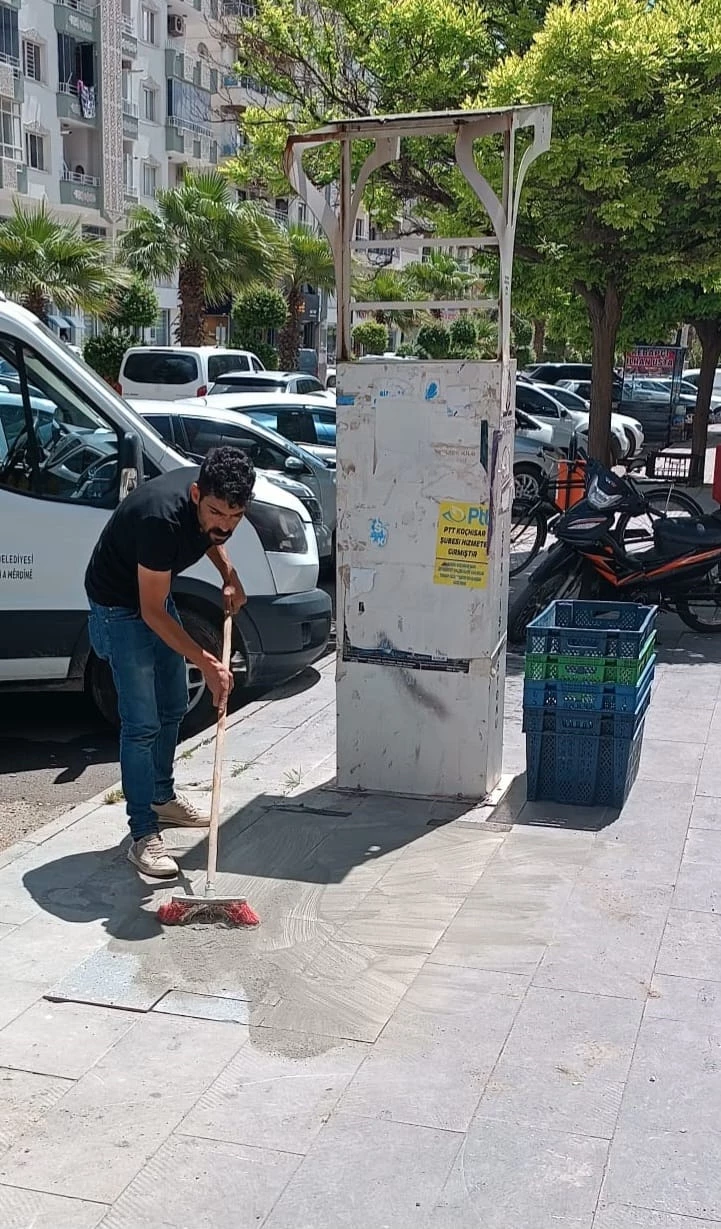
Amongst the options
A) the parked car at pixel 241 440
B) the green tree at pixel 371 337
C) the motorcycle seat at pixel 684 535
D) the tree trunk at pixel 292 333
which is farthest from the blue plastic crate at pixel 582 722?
the green tree at pixel 371 337

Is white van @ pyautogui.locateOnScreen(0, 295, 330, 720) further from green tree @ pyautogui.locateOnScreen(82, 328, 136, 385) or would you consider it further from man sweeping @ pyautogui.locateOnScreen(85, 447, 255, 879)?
green tree @ pyautogui.locateOnScreen(82, 328, 136, 385)

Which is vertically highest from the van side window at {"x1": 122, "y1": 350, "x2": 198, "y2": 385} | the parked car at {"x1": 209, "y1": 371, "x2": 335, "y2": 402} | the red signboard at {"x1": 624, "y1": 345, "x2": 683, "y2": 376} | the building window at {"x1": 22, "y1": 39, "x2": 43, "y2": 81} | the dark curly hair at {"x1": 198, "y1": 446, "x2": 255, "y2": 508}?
the building window at {"x1": 22, "y1": 39, "x2": 43, "y2": 81}

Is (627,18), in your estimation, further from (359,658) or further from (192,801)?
(192,801)

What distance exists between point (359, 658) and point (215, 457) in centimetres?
145

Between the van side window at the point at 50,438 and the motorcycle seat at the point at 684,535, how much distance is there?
3948 millimetres

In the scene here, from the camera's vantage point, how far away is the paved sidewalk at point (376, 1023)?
9.91ft

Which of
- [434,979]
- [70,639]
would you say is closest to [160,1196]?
[434,979]

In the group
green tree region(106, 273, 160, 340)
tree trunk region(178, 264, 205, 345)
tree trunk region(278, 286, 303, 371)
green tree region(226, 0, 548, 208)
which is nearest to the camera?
green tree region(226, 0, 548, 208)

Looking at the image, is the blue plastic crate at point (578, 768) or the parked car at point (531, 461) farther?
the parked car at point (531, 461)

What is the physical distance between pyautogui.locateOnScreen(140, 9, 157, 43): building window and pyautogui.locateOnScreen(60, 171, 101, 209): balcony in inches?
250

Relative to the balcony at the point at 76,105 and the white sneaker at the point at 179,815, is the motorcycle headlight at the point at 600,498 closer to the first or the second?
the white sneaker at the point at 179,815

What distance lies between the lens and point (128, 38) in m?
42.3

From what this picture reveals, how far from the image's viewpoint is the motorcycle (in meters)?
8.49

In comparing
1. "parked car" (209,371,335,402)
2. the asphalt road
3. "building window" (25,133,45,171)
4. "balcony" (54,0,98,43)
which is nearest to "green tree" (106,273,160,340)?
"parked car" (209,371,335,402)
